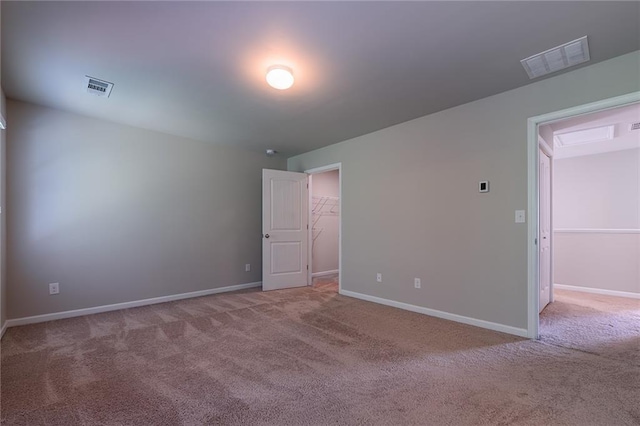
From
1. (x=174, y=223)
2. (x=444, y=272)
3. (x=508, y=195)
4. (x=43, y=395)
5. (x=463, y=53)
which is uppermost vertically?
(x=463, y=53)

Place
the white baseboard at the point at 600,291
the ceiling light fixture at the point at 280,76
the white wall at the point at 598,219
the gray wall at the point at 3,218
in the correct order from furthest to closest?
the white wall at the point at 598,219 → the white baseboard at the point at 600,291 → the gray wall at the point at 3,218 → the ceiling light fixture at the point at 280,76

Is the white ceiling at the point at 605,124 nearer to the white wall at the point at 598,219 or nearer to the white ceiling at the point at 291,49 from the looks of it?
the white wall at the point at 598,219

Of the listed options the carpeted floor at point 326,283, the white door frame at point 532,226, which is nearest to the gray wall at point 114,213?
the carpeted floor at point 326,283

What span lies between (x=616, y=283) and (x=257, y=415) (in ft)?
17.3

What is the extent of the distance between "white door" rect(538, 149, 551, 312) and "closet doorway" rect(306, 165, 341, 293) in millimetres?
3218

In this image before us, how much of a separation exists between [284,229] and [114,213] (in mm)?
2366

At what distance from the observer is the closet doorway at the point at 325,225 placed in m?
6.04

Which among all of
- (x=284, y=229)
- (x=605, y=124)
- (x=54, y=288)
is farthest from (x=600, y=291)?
(x=54, y=288)

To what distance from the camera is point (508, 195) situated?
293 centimetres

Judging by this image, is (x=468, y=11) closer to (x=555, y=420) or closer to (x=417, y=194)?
(x=417, y=194)

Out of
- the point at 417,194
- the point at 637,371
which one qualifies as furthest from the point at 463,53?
the point at 637,371

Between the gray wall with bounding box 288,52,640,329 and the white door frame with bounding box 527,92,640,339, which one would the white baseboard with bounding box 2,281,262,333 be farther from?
the white door frame with bounding box 527,92,640,339

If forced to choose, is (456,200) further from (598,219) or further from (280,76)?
(598,219)

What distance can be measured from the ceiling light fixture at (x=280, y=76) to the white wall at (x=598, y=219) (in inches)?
192
